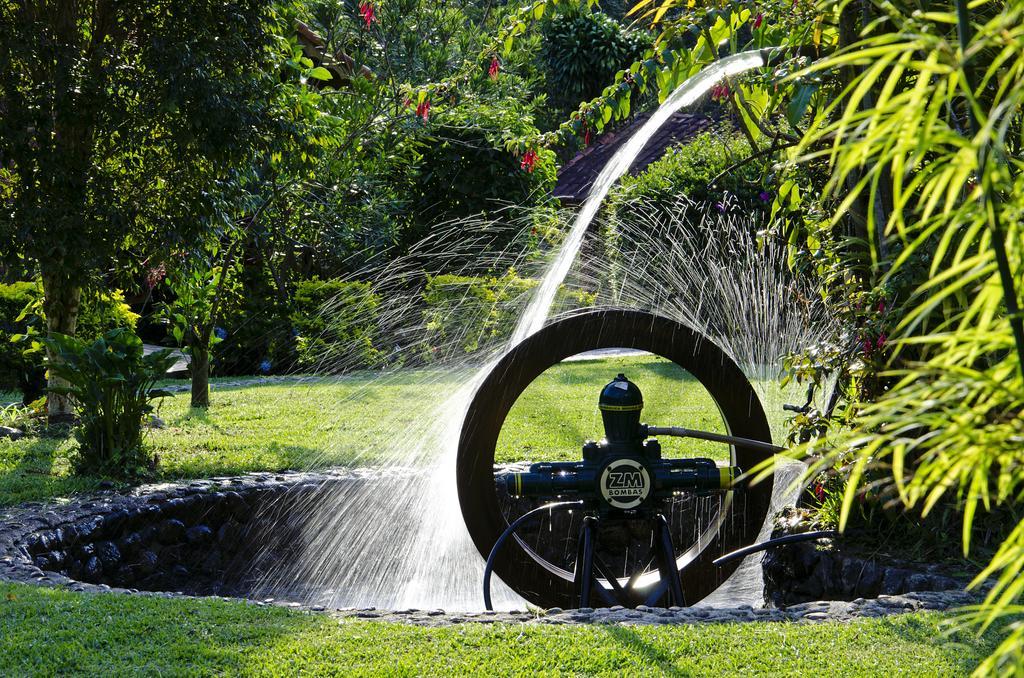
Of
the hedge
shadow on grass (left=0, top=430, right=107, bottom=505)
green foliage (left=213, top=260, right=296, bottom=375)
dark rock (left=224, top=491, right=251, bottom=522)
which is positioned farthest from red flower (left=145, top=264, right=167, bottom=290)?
green foliage (left=213, top=260, right=296, bottom=375)

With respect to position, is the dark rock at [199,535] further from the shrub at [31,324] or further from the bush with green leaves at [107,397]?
the shrub at [31,324]

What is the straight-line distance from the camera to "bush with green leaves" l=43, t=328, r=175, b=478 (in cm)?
614

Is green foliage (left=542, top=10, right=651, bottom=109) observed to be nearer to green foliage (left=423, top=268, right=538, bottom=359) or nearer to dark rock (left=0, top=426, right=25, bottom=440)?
green foliage (left=423, top=268, right=538, bottom=359)

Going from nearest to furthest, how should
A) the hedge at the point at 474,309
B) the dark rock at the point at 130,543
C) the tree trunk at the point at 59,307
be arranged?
the dark rock at the point at 130,543
the tree trunk at the point at 59,307
the hedge at the point at 474,309

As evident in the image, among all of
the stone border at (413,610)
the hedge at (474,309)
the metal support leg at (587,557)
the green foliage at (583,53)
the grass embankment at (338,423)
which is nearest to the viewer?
the stone border at (413,610)

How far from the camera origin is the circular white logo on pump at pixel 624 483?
3898 mm

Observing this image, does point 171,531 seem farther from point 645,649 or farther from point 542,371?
point 645,649

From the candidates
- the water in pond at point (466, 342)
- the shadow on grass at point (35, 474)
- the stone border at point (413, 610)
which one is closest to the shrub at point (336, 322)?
the water in pond at point (466, 342)

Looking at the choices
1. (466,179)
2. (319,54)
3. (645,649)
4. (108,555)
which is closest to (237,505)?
(108,555)

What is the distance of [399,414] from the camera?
9969 millimetres

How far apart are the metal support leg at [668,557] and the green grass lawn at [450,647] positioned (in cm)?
46

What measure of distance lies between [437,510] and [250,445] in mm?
2034

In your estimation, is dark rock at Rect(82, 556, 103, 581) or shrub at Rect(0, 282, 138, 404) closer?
dark rock at Rect(82, 556, 103, 581)

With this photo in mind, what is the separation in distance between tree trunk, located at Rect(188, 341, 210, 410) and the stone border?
12.3ft
